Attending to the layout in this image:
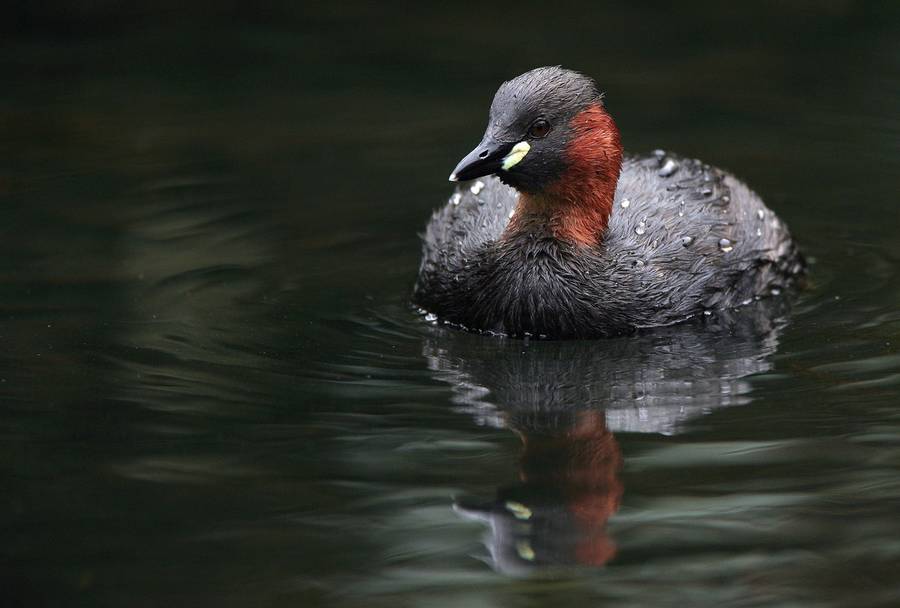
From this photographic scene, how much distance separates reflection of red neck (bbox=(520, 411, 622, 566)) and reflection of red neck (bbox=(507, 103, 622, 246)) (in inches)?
63.1

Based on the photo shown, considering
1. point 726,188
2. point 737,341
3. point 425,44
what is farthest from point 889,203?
point 425,44

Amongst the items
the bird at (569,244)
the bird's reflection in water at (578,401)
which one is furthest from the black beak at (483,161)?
the bird's reflection in water at (578,401)

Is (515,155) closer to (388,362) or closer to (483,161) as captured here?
(483,161)

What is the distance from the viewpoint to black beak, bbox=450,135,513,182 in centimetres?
745

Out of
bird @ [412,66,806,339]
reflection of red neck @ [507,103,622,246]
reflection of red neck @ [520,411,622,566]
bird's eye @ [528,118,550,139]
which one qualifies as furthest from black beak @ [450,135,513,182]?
reflection of red neck @ [520,411,622,566]

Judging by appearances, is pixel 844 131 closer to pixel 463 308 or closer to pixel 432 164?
pixel 432 164

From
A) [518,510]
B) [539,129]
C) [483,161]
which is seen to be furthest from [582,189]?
[518,510]

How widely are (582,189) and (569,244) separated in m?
0.31

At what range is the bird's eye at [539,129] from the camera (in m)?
7.76

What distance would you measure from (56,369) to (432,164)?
417 centimetres

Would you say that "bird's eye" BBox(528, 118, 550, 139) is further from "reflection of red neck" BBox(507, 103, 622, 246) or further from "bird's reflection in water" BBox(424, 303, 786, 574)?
"bird's reflection in water" BBox(424, 303, 786, 574)

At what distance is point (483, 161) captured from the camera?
24.7 ft

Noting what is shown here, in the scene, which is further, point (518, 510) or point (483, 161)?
point (483, 161)

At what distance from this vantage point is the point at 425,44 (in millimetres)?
13523
